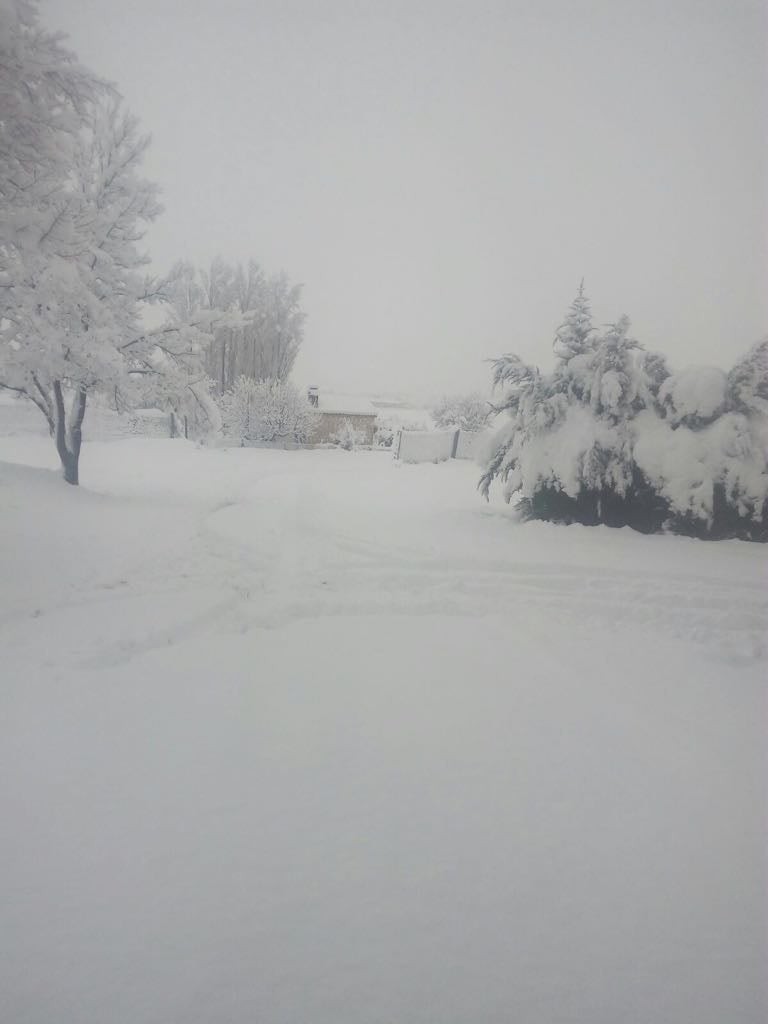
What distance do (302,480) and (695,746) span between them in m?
9.53

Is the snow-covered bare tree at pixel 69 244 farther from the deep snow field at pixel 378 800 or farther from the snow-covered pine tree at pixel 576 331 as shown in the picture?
the snow-covered pine tree at pixel 576 331

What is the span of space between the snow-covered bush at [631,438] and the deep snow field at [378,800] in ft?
5.23

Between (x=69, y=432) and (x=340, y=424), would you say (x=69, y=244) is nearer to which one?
(x=69, y=432)

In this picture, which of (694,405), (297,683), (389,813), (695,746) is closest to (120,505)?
(297,683)

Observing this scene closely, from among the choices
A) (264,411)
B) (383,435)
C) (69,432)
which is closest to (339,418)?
(383,435)

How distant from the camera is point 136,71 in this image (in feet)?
13.3

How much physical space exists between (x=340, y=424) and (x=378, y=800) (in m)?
21.7

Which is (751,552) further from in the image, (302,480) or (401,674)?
(302,480)

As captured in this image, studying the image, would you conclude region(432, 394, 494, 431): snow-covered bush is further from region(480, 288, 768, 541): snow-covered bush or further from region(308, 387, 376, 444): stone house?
region(480, 288, 768, 541): snow-covered bush

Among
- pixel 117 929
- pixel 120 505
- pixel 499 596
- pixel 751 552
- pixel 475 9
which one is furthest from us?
pixel 120 505

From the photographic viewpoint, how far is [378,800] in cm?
179

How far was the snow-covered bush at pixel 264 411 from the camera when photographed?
786 inches

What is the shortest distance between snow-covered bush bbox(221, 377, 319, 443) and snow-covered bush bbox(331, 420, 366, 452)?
1796 millimetres

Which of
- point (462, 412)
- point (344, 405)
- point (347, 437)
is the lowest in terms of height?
point (347, 437)
